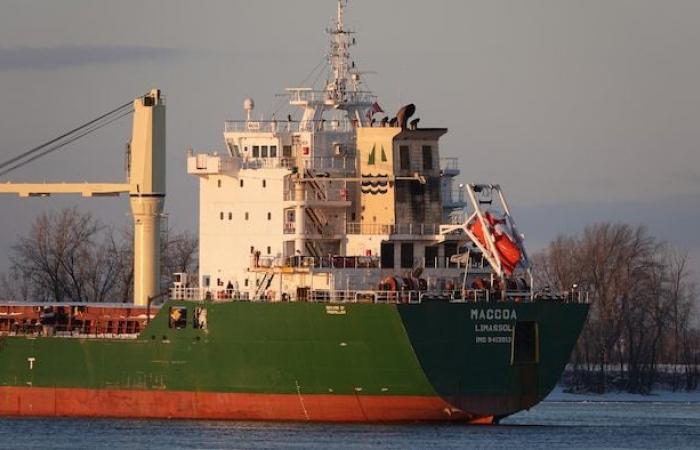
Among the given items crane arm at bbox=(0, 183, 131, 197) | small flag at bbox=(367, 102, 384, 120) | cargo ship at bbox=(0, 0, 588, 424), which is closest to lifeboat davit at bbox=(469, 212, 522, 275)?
cargo ship at bbox=(0, 0, 588, 424)

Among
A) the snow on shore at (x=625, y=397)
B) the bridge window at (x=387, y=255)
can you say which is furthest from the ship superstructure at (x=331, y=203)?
the snow on shore at (x=625, y=397)

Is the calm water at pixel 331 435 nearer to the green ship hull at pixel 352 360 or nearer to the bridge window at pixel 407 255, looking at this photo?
the green ship hull at pixel 352 360

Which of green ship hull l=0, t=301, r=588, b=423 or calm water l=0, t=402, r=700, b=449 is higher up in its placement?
green ship hull l=0, t=301, r=588, b=423

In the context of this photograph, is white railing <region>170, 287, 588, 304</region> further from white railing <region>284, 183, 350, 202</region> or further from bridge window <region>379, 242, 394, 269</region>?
white railing <region>284, 183, 350, 202</region>

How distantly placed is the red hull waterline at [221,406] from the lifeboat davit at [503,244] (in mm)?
4583

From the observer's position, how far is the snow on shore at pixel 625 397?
102m

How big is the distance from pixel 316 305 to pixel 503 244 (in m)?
5.90

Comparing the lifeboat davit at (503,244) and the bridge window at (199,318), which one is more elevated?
the lifeboat davit at (503,244)

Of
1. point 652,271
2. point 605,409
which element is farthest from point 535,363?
point 652,271

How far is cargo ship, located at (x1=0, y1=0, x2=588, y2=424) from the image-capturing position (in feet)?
231

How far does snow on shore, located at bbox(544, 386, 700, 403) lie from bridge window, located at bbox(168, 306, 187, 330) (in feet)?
103

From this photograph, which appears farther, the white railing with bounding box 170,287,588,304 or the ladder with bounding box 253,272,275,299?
the ladder with bounding box 253,272,275,299

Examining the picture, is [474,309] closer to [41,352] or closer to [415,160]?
[415,160]

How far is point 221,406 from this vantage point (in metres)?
72.9
